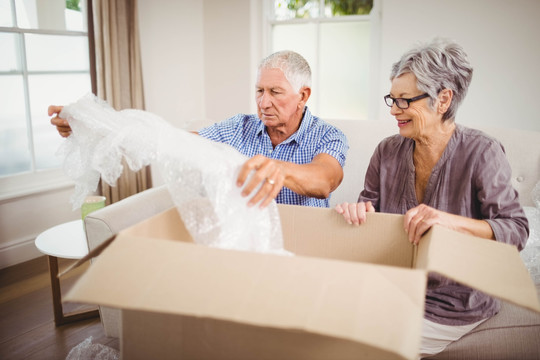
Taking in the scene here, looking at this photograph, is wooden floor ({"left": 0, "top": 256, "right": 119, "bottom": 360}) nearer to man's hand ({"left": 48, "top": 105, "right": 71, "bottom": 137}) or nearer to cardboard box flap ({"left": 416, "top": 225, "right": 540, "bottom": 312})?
man's hand ({"left": 48, "top": 105, "right": 71, "bottom": 137})

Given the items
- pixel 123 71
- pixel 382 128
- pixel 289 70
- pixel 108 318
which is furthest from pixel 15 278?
pixel 382 128

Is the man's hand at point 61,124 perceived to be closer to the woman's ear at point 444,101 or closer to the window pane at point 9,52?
the woman's ear at point 444,101

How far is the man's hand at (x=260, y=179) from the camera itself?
90 cm

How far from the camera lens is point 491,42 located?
2939 mm

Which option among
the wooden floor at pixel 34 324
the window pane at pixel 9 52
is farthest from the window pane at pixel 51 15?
the wooden floor at pixel 34 324

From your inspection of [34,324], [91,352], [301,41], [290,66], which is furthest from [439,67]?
[301,41]

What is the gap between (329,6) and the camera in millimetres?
3521

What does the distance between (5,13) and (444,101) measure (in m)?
2.60

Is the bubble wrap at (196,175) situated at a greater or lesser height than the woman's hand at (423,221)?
greater

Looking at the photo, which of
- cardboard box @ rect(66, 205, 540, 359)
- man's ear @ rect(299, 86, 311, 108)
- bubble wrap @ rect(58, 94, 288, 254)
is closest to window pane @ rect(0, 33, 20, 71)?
man's ear @ rect(299, 86, 311, 108)

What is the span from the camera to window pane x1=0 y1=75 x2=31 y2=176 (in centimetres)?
283

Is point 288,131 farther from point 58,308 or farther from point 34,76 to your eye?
point 34,76

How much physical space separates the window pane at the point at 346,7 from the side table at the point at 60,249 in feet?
7.88

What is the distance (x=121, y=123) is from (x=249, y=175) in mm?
298
